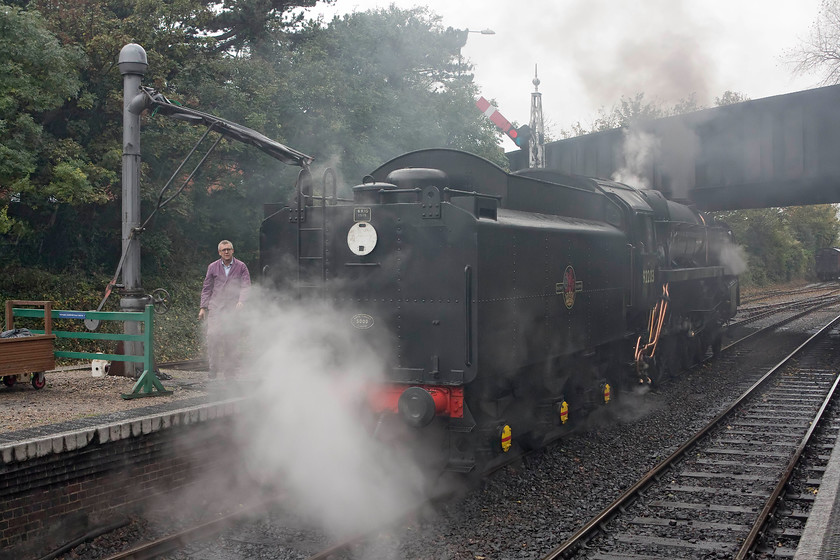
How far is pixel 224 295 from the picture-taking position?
861cm

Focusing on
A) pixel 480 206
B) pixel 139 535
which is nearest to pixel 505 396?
pixel 480 206

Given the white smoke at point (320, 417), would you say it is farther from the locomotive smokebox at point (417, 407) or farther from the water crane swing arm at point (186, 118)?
the water crane swing arm at point (186, 118)

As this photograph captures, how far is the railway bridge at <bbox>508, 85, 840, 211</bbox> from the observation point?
20500 mm

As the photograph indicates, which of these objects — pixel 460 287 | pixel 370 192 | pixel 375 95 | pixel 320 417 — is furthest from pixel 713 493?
pixel 375 95

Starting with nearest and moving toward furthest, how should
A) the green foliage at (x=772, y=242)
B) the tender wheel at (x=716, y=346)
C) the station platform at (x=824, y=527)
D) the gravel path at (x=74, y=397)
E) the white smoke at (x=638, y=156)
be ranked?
the station platform at (x=824, y=527)
the gravel path at (x=74, y=397)
the tender wheel at (x=716, y=346)
the white smoke at (x=638, y=156)
the green foliage at (x=772, y=242)

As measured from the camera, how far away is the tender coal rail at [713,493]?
603 cm

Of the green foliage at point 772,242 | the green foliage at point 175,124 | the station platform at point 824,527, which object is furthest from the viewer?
the green foliage at point 772,242

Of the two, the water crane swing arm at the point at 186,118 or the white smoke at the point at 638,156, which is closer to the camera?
the water crane swing arm at the point at 186,118

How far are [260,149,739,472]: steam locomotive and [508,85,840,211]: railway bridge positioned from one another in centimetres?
1108

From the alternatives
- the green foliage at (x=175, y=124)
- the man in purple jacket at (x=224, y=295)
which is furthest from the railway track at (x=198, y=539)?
the green foliage at (x=175, y=124)

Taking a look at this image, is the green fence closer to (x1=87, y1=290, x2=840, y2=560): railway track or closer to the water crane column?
the water crane column

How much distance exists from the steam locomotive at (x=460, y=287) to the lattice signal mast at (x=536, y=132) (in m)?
6.95

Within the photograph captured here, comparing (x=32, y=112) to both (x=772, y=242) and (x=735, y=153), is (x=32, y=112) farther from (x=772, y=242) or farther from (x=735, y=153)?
(x=772, y=242)

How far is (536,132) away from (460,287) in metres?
10.9
